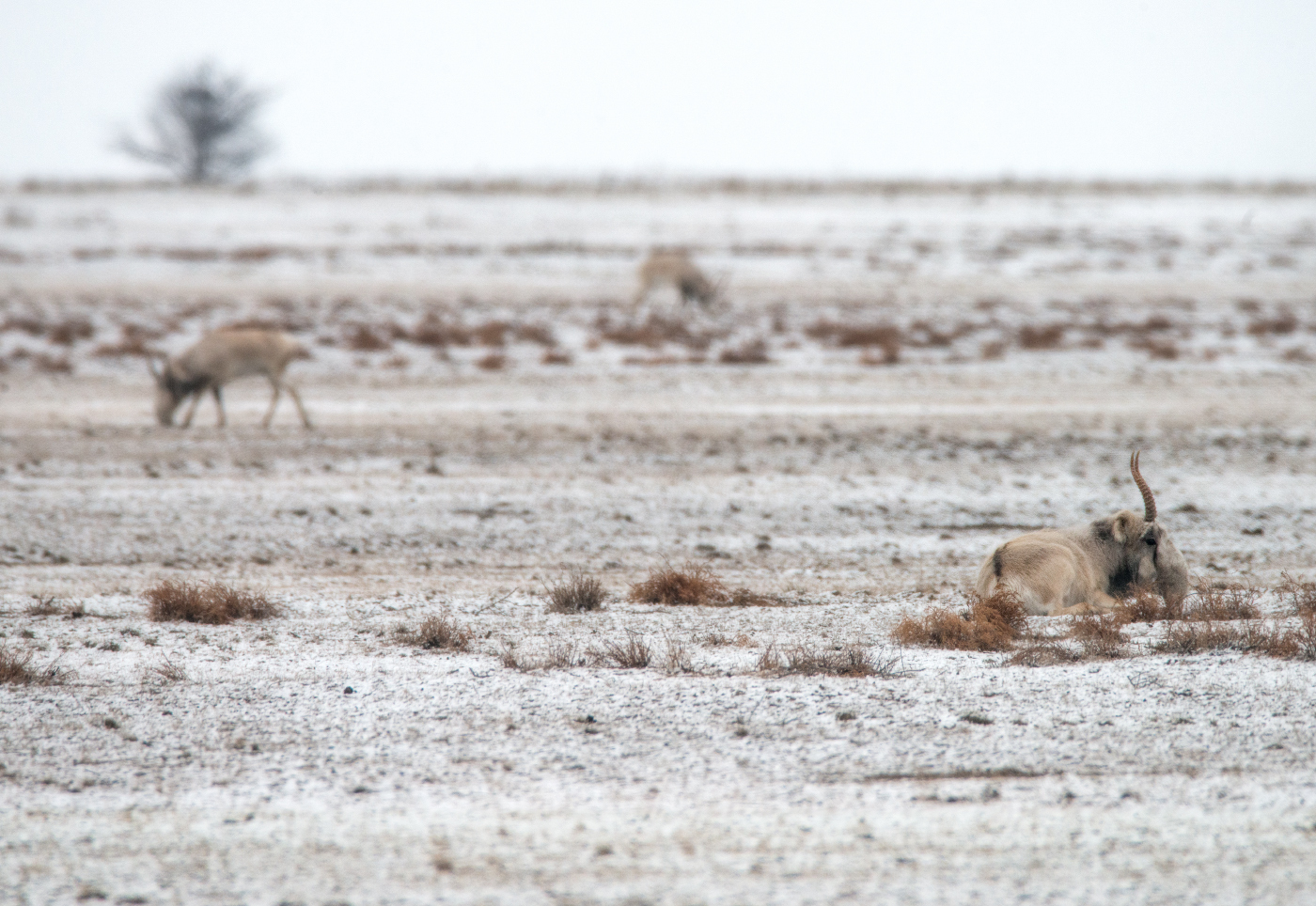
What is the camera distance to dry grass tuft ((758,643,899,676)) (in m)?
5.51

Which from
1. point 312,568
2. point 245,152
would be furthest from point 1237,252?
point 245,152

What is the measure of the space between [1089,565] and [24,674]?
19.4 ft

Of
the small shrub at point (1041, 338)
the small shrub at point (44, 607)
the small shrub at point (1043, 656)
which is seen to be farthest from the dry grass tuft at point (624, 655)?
the small shrub at point (1041, 338)

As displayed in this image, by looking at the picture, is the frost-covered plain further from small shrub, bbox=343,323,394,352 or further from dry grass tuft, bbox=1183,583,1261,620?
small shrub, bbox=343,323,394,352

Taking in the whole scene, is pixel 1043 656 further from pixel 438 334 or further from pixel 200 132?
pixel 200 132

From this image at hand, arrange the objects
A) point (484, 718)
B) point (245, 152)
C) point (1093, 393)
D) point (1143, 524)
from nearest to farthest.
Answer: point (484, 718)
point (1143, 524)
point (1093, 393)
point (245, 152)

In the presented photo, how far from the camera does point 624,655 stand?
5758 millimetres

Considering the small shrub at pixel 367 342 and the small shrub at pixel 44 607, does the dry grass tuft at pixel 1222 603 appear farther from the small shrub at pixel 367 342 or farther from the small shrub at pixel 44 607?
the small shrub at pixel 367 342

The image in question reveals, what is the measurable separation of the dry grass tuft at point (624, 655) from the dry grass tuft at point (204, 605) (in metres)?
2.11

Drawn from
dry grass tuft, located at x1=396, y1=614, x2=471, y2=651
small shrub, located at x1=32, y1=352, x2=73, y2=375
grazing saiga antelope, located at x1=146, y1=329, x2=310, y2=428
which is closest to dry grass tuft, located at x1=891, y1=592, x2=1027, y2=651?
dry grass tuft, located at x1=396, y1=614, x2=471, y2=651

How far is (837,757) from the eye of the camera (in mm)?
4645

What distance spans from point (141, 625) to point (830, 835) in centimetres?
427

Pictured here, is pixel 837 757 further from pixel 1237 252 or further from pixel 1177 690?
pixel 1237 252

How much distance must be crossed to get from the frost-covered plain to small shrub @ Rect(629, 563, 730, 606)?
196 millimetres
